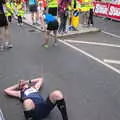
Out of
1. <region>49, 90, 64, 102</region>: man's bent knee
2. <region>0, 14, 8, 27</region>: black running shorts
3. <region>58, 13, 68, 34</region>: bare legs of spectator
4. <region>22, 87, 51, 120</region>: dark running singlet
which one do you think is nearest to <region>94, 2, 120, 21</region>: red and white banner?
<region>58, 13, 68, 34</region>: bare legs of spectator

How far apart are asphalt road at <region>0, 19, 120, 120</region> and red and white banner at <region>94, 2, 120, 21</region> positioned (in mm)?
4502

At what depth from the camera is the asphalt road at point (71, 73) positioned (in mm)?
6555

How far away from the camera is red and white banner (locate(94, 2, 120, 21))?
665 inches

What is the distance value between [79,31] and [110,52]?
10.0 ft

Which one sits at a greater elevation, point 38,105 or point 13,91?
point 38,105

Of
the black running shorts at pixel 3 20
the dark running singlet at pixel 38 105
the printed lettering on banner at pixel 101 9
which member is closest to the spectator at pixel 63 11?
the black running shorts at pixel 3 20

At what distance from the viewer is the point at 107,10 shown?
1770 cm

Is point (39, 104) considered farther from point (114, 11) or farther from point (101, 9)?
point (101, 9)

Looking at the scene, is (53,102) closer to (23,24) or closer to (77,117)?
(77,117)

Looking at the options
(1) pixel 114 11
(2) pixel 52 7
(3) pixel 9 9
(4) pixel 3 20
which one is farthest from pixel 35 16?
(4) pixel 3 20

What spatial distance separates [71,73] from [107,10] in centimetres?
994

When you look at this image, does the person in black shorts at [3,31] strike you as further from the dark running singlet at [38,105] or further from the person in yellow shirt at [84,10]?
the dark running singlet at [38,105]

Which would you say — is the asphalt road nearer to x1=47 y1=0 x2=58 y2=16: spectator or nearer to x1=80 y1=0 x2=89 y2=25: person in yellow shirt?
x1=47 y1=0 x2=58 y2=16: spectator

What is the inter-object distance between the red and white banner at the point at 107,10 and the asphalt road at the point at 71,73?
4.50 meters
